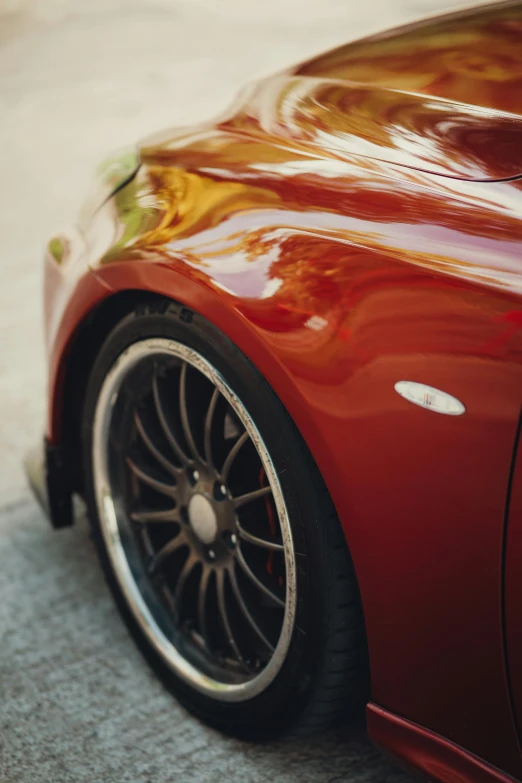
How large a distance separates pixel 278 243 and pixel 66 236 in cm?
83

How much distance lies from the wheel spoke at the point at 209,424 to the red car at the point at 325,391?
1 cm

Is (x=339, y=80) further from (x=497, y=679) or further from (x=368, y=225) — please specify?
(x=497, y=679)

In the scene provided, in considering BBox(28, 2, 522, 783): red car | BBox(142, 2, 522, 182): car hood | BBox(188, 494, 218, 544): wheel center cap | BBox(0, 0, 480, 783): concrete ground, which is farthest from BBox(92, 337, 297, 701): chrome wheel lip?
BBox(142, 2, 522, 182): car hood

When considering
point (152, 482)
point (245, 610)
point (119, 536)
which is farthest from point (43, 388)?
point (245, 610)

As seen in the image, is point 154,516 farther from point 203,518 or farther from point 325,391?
point 325,391

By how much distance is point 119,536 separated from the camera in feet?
7.02

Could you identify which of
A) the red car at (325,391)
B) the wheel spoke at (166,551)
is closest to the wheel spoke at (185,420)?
the red car at (325,391)

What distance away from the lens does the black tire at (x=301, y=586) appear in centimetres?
153

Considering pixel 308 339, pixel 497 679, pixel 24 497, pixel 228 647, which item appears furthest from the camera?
pixel 24 497

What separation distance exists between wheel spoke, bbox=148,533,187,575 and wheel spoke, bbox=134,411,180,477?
15 centimetres

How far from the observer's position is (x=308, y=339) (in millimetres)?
1428

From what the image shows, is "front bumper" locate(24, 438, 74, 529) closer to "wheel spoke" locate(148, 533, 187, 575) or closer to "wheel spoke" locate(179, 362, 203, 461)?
"wheel spoke" locate(148, 533, 187, 575)

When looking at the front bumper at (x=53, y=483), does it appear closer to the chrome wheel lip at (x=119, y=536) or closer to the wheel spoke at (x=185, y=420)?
the chrome wheel lip at (x=119, y=536)

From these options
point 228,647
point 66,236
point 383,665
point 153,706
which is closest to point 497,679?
point 383,665
